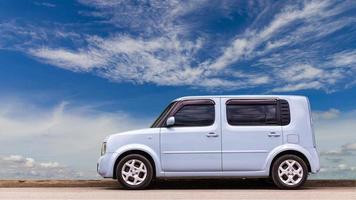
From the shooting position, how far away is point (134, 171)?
1298 cm

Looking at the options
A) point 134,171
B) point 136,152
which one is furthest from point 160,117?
point 134,171

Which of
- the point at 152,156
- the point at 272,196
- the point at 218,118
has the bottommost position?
the point at 272,196

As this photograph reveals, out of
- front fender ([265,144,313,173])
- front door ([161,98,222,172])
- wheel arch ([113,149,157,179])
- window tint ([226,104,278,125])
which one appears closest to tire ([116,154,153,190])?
wheel arch ([113,149,157,179])

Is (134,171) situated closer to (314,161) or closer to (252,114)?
(252,114)

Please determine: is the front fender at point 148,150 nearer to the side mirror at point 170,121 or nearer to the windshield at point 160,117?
the windshield at point 160,117

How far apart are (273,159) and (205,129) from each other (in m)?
1.62

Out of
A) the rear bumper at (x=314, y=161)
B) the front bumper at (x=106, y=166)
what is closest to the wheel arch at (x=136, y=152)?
the front bumper at (x=106, y=166)

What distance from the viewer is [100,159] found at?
43.7ft

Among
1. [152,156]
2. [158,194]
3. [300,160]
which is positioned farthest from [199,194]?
[300,160]

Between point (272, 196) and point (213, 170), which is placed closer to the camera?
point (272, 196)

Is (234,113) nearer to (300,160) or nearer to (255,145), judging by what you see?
(255,145)

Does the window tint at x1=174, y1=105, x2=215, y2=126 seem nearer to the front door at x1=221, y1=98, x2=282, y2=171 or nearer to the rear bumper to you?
the front door at x1=221, y1=98, x2=282, y2=171

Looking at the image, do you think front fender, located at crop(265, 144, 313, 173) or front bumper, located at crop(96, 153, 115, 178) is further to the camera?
front bumper, located at crop(96, 153, 115, 178)

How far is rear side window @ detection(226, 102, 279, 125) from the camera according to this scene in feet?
43.3
